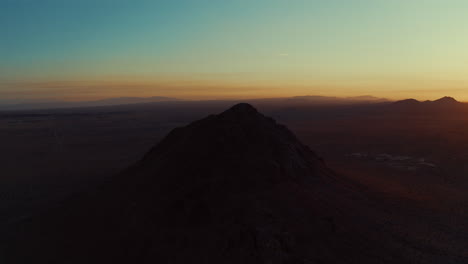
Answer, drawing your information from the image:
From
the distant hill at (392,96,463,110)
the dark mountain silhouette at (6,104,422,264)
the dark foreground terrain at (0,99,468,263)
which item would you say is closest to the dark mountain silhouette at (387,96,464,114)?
the distant hill at (392,96,463,110)

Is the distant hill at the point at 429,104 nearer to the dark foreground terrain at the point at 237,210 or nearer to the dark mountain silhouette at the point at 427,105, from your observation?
the dark mountain silhouette at the point at 427,105

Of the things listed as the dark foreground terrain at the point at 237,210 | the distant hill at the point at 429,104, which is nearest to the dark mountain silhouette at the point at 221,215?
the dark foreground terrain at the point at 237,210

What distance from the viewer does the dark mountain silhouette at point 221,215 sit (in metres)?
8.85

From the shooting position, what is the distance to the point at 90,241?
10602 millimetres

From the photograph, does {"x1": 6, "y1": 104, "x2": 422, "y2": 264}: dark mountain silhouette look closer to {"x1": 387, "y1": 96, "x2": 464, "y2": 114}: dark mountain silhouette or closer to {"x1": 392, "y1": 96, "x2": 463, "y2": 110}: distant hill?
{"x1": 387, "y1": 96, "x2": 464, "y2": 114}: dark mountain silhouette

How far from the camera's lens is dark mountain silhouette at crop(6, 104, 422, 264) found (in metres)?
8.85

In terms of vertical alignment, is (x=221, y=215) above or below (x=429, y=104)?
below

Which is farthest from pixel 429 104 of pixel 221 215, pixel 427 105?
pixel 221 215

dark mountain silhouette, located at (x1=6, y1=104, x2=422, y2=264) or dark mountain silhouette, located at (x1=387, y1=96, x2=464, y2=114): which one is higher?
dark mountain silhouette, located at (x1=387, y1=96, x2=464, y2=114)

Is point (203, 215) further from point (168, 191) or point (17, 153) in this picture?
point (17, 153)

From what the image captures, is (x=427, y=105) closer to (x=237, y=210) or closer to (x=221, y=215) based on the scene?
(x=237, y=210)

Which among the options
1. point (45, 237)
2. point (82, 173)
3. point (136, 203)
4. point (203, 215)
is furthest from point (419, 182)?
point (82, 173)

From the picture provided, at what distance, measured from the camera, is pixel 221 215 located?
9.98 m

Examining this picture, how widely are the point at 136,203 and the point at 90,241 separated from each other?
1.93 meters
